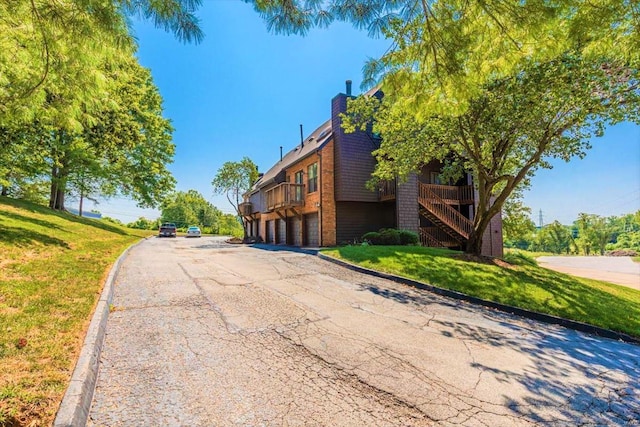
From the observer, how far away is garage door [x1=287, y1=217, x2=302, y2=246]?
20.1 m

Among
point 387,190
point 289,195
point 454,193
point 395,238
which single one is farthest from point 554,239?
point 289,195

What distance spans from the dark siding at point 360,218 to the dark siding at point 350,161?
780 millimetres

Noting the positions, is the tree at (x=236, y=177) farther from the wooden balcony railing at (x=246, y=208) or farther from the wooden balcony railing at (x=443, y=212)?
the wooden balcony railing at (x=443, y=212)

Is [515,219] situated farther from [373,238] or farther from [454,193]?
[373,238]

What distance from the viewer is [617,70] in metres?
7.57

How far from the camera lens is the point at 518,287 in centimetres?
743

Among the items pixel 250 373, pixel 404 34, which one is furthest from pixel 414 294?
pixel 404 34

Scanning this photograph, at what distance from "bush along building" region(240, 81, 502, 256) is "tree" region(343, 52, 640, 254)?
4288 mm

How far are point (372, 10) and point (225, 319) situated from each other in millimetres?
4860

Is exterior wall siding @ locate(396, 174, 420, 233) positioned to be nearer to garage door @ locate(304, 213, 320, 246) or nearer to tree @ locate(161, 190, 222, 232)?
garage door @ locate(304, 213, 320, 246)

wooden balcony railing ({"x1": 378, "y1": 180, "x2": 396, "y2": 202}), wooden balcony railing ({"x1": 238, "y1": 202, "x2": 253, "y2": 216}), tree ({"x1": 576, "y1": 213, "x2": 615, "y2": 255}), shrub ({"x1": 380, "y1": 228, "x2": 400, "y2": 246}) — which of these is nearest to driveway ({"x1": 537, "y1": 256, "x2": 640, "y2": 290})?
shrub ({"x1": 380, "y1": 228, "x2": 400, "y2": 246})

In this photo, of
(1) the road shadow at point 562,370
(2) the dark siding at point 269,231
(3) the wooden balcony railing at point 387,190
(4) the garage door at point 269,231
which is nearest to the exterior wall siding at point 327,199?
(3) the wooden balcony railing at point 387,190

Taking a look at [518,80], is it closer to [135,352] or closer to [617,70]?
[617,70]

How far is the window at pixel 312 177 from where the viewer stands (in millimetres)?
17645
